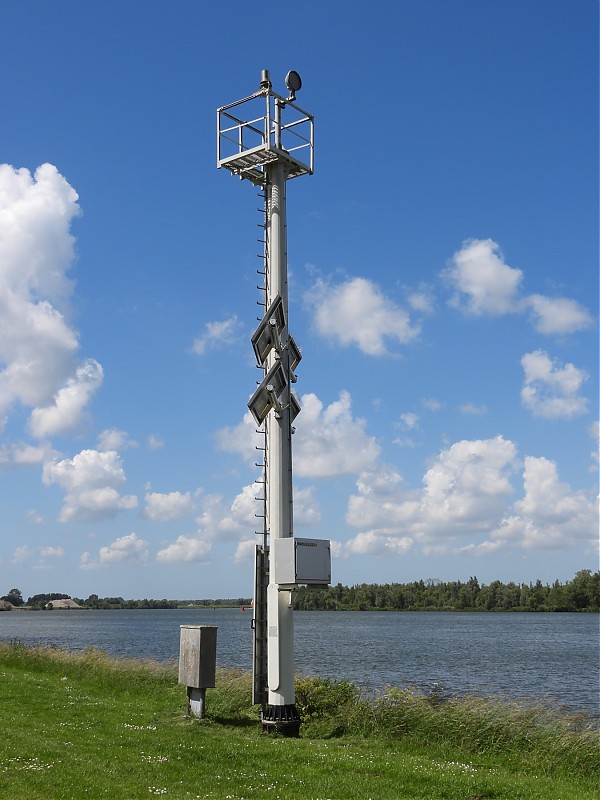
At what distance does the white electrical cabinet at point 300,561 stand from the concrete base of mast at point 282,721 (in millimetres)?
2126

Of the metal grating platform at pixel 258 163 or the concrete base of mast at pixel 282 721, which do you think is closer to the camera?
the concrete base of mast at pixel 282 721

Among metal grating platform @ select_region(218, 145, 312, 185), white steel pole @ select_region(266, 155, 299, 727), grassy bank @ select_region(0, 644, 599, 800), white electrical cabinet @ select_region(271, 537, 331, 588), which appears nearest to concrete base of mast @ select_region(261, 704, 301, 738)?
white steel pole @ select_region(266, 155, 299, 727)

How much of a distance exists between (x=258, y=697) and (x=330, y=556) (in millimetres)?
3040

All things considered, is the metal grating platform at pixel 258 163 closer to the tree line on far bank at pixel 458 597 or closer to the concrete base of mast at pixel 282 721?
the concrete base of mast at pixel 282 721

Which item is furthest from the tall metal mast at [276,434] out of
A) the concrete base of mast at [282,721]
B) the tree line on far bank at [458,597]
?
the tree line on far bank at [458,597]

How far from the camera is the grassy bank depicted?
993cm

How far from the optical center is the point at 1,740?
1202cm

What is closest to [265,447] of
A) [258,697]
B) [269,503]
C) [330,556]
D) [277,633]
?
[269,503]

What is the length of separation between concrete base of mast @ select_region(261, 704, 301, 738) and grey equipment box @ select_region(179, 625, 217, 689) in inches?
51.8

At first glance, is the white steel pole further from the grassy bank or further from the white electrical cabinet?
the grassy bank

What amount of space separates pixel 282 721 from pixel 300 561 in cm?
276

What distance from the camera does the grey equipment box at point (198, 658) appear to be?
47.6 feet

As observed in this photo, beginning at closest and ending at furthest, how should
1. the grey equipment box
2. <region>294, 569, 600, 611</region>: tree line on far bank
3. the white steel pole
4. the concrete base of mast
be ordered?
the concrete base of mast < the white steel pole < the grey equipment box < <region>294, 569, 600, 611</region>: tree line on far bank

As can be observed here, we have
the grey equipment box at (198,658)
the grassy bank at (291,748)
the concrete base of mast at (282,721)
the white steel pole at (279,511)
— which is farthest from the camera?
the grey equipment box at (198,658)
